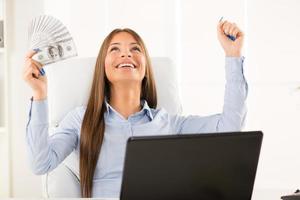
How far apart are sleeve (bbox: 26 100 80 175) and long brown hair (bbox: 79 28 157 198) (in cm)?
6

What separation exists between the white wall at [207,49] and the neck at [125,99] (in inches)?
42.8

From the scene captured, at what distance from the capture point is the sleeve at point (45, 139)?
1391mm

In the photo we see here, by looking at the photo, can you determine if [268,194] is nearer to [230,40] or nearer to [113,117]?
[230,40]

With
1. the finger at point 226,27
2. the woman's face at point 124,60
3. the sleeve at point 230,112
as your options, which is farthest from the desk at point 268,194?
the woman's face at point 124,60

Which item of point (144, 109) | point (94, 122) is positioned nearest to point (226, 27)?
point (144, 109)

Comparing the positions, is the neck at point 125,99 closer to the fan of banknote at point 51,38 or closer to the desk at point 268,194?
the fan of banknote at point 51,38

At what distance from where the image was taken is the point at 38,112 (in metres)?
1.38

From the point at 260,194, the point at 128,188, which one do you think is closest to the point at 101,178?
the point at 260,194

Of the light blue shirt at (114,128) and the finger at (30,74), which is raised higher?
the finger at (30,74)

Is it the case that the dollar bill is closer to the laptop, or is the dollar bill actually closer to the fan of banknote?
the fan of banknote

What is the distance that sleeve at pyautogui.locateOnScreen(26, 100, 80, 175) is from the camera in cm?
139

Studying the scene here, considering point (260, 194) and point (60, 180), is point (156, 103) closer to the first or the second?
point (60, 180)

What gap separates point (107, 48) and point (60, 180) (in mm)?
520

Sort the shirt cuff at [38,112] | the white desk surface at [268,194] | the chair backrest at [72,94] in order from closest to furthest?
the white desk surface at [268,194]
the shirt cuff at [38,112]
the chair backrest at [72,94]
